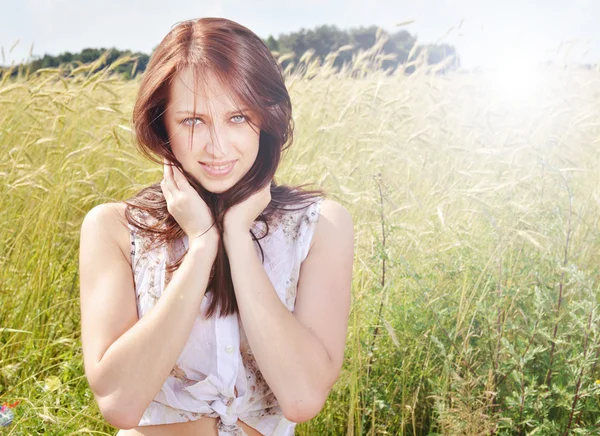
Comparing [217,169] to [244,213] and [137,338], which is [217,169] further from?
[137,338]

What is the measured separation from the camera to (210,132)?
145cm

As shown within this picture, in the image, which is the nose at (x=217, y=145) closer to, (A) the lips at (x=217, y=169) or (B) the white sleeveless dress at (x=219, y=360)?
(A) the lips at (x=217, y=169)

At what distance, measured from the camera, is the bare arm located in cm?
135

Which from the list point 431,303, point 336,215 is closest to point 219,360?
point 336,215

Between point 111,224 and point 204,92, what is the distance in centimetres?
40

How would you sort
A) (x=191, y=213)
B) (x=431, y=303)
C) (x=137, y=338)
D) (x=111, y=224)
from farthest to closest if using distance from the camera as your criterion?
(x=431, y=303) < (x=111, y=224) < (x=191, y=213) < (x=137, y=338)

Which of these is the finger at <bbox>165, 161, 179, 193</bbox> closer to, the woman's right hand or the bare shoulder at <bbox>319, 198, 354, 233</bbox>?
the woman's right hand

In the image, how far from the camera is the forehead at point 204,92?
4.69 ft

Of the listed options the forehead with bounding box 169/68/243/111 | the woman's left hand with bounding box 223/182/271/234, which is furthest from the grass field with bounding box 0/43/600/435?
the forehead with bounding box 169/68/243/111

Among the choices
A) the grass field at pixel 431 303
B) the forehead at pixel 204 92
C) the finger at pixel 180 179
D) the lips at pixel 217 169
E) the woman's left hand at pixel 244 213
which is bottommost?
the grass field at pixel 431 303

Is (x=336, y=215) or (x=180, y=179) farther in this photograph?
(x=336, y=215)

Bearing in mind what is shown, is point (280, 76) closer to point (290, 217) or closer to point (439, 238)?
point (290, 217)

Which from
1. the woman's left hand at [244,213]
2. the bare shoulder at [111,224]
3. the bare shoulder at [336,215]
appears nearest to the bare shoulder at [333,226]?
the bare shoulder at [336,215]

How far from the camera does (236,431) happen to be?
4.99ft
